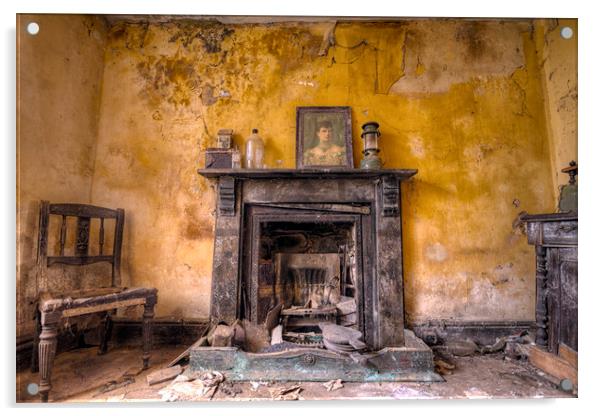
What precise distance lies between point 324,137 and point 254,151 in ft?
2.06

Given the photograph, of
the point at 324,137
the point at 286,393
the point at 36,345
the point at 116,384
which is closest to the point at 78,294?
the point at 36,345

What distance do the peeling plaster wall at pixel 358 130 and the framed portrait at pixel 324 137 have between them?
0.09 meters

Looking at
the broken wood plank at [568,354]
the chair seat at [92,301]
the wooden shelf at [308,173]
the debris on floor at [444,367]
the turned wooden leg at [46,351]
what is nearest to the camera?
the turned wooden leg at [46,351]

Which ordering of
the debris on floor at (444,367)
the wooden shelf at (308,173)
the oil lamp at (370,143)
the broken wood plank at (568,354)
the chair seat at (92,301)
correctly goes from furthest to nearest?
1. the oil lamp at (370,143)
2. the wooden shelf at (308,173)
3. the debris on floor at (444,367)
4. the broken wood plank at (568,354)
5. the chair seat at (92,301)

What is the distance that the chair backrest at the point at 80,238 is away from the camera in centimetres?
191

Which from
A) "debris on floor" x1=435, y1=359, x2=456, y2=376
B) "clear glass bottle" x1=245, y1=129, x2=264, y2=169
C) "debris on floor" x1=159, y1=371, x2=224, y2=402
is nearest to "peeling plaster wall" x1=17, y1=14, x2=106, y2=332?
"debris on floor" x1=159, y1=371, x2=224, y2=402

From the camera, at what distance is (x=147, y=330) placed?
2.14 m

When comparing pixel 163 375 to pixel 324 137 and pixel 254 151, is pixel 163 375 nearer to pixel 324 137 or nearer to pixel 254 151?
pixel 254 151

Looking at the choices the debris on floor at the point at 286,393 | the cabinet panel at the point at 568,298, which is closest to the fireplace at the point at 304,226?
the debris on floor at the point at 286,393

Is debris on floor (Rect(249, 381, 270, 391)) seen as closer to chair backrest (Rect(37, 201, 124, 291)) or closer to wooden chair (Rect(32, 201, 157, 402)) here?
wooden chair (Rect(32, 201, 157, 402))

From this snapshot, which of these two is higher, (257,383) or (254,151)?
(254,151)

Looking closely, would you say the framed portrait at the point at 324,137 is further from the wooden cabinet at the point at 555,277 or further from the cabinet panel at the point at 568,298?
the cabinet panel at the point at 568,298

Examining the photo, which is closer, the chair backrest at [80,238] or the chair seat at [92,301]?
the chair seat at [92,301]

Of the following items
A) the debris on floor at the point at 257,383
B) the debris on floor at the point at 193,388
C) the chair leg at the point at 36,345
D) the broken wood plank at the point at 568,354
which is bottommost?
the debris on floor at the point at 257,383
